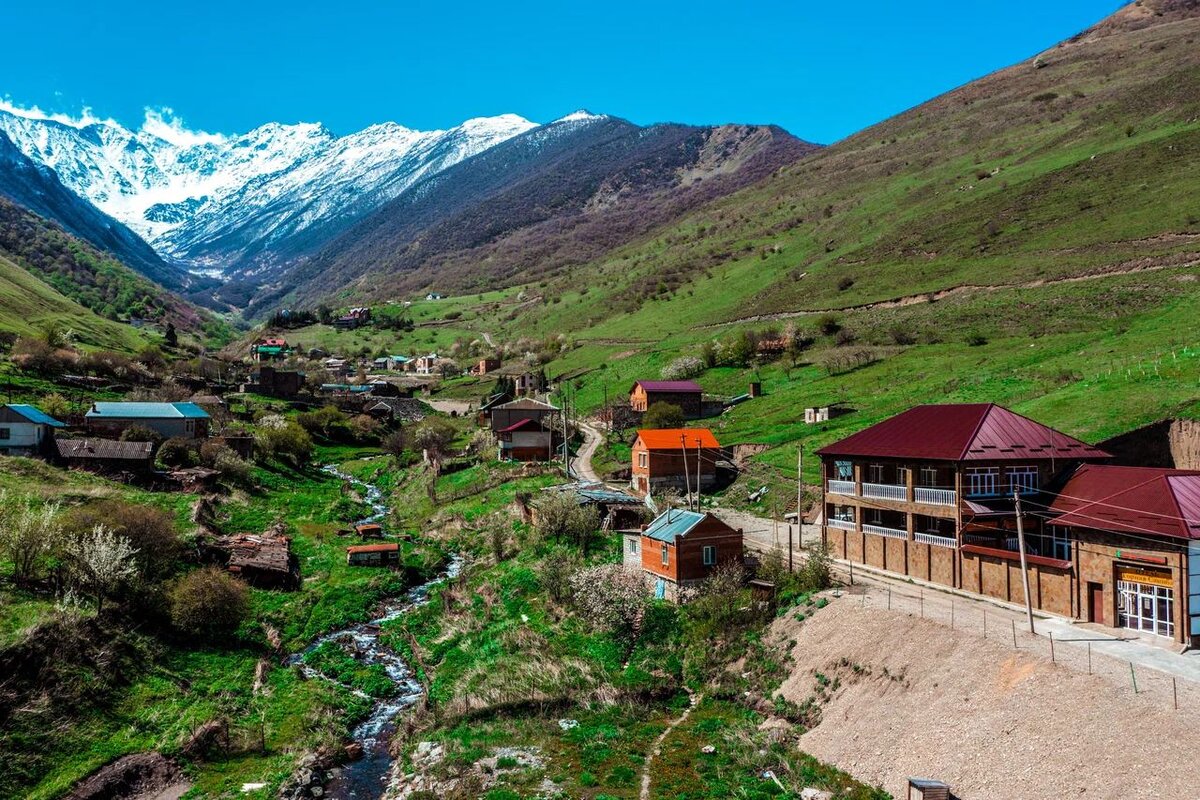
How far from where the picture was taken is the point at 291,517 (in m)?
62.9

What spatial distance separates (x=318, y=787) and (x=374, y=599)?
20.5 m

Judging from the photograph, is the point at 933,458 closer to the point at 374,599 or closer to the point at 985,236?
the point at 374,599

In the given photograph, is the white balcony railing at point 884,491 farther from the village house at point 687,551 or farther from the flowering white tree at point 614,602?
the flowering white tree at point 614,602

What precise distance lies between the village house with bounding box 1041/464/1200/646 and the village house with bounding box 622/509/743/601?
13180 mm

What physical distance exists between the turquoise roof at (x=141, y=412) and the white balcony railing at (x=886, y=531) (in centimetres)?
5870

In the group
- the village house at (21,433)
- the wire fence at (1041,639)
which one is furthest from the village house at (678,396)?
the village house at (21,433)

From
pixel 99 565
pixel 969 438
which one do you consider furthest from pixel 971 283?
pixel 99 565

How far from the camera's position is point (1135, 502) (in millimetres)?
29719

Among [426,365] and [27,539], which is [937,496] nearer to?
[27,539]

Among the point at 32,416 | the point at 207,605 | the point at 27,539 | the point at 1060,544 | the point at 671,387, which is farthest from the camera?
the point at 671,387

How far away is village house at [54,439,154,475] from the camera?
193ft

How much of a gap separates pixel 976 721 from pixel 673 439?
41.2 metres

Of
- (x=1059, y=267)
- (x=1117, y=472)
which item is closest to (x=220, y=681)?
(x=1117, y=472)

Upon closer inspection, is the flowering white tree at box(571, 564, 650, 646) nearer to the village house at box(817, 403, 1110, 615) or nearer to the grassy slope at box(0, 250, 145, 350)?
the village house at box(817, 403, 1110, 615)
